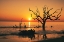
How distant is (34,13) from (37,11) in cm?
119

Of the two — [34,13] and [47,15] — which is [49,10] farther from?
[34,13]

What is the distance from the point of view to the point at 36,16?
5384 centimetres

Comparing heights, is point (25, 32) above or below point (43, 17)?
below

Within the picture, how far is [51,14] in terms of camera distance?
169ft

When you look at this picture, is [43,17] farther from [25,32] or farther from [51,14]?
[25,32]

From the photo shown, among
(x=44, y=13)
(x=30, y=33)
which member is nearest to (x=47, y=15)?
(x=44, y=13)

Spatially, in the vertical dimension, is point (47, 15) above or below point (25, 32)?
above

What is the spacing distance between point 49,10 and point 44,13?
74.5 inches

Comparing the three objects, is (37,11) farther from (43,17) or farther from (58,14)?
(58,14)

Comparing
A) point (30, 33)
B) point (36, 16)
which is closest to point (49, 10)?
point (36, 16)

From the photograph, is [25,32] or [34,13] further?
[34,13]

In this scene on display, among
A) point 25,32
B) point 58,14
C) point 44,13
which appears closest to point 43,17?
point 44,13

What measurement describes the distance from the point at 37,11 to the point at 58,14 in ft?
22.5

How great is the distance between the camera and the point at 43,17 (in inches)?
2064
